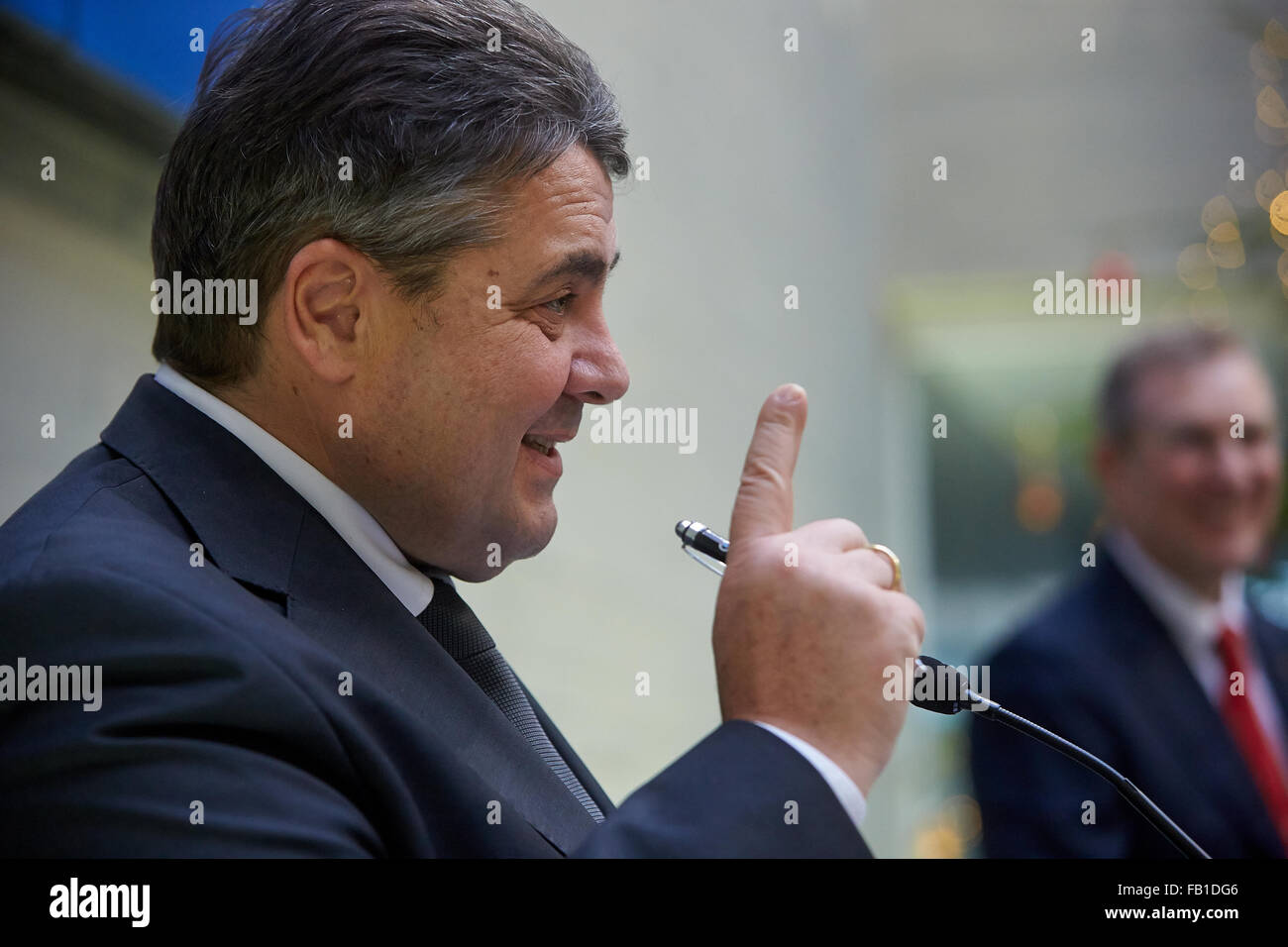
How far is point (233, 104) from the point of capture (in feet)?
3.06

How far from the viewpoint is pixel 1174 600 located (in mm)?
1870

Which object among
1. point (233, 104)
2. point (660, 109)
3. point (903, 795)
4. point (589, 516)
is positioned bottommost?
point (903, 795)

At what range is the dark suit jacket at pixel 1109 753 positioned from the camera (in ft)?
4.95

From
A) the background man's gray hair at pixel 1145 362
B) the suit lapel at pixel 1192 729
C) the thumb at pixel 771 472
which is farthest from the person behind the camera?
the background man's gray hair at pixel 1145 362

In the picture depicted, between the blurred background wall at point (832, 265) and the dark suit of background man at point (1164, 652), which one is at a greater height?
the blurred background wall at point (832, 265)

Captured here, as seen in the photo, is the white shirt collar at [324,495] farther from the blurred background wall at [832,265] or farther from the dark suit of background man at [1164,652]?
the dark suit of background man at [1164,652]

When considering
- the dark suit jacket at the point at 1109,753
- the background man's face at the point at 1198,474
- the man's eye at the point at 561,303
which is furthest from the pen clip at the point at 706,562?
the background man's face at the point at 1198,474

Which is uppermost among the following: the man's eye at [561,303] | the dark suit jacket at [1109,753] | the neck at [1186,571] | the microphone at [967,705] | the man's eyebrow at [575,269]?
the man's eyebrow at [575,269]

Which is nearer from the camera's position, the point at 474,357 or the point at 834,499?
the point at 474,357

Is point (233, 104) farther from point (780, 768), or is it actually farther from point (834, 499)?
point (834, 499)

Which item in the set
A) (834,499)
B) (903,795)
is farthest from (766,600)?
(903,795)

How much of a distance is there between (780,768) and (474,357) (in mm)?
395

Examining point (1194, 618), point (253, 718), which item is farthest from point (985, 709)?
point (1194, 618)

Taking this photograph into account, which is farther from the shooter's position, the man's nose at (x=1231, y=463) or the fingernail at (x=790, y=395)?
the man's nose at (x=1231, y=463)
